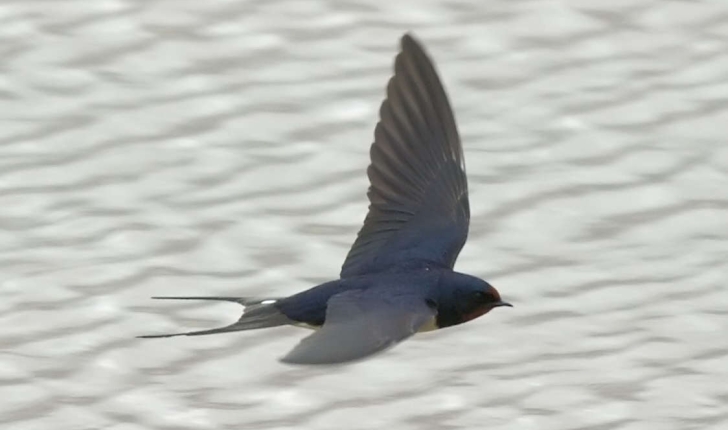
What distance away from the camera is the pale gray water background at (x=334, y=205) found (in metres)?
4.01

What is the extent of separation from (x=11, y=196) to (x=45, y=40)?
0.81 meters

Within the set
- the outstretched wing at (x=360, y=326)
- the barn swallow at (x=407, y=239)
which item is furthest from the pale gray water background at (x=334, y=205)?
the outstretched wing at (x=360, y=326)

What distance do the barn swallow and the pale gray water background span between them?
30cm

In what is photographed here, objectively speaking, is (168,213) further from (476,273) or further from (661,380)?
(661,380)

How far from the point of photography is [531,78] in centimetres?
523

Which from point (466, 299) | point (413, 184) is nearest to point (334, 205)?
point (413, 184)

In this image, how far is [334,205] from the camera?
4656mm

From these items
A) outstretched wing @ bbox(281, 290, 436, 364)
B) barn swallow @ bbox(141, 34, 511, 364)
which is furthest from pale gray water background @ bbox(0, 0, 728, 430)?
outstretched wing @ bbox(281, 290, 436, 364)

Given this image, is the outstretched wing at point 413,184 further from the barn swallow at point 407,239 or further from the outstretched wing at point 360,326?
the outstretched wing at point 360,326

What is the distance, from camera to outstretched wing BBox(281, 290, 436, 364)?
3.11 meters

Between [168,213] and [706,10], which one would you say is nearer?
[168,213]

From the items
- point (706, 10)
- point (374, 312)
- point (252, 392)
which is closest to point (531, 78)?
point (706, 10)

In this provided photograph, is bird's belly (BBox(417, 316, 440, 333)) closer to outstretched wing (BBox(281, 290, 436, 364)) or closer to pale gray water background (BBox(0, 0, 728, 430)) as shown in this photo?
outstretched wing (BBox(281, 290, 436, 364))

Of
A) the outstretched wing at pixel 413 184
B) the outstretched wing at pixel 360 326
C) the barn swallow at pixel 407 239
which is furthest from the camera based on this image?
the outstretched wing at pixel 413 184
